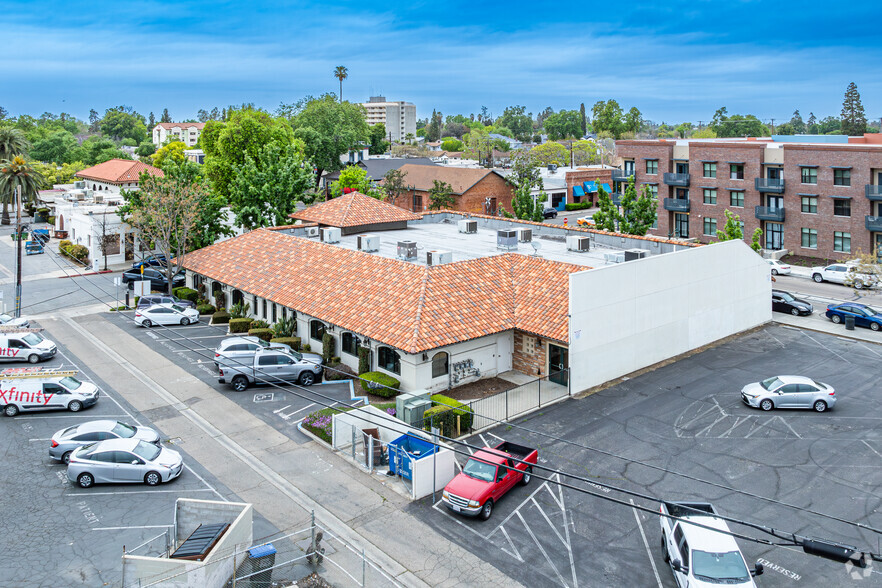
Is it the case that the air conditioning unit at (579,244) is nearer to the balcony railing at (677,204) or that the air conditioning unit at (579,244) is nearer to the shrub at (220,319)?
the shrub at (220,319)

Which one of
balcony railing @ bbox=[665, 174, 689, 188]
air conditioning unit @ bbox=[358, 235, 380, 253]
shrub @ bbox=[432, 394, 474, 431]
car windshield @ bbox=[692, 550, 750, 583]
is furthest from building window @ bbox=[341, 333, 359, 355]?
balcony railing @ bbox=[665, 174, 689, 188]

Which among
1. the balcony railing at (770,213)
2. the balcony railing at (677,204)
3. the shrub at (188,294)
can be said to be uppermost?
the balcony railing at (677,204)

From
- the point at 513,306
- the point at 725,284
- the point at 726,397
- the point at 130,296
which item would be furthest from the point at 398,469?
the point at 130,296

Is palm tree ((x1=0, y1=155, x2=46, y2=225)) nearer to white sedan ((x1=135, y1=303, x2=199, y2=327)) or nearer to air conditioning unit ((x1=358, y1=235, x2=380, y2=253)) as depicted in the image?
white sedan ((x1=135, y1=303, x2=199, y2=327))

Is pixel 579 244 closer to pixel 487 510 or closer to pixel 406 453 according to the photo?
pixel 406 453

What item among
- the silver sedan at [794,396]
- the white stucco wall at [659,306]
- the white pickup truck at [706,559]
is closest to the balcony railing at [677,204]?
the white stucco wall at [659,306]

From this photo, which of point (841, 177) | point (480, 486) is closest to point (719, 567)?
point (480, 486)
